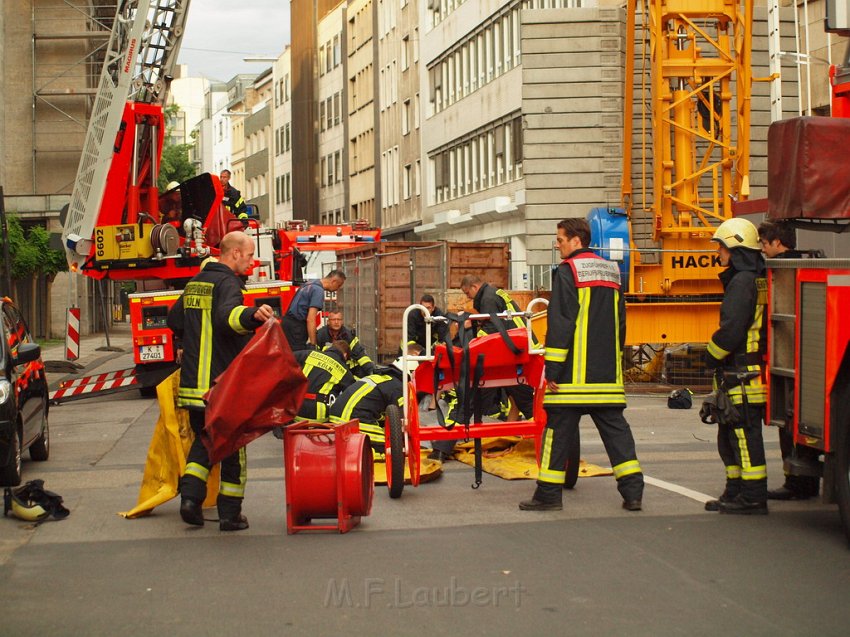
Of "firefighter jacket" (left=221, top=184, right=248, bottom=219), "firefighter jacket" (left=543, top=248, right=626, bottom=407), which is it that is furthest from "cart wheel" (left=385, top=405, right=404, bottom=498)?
"firefighter jacket" (left=221, top=184, right=248, bottom=219)

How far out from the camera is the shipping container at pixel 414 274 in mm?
24609

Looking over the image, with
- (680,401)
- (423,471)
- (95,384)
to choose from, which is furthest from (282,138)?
(680,401)

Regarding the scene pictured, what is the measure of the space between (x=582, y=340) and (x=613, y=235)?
40.2 feet

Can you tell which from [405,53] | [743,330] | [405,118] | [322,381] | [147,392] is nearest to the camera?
[743,330]

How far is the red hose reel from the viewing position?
860cm

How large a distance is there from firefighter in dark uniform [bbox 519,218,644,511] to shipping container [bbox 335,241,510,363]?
47.6ft

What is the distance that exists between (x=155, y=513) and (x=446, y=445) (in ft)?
10.6

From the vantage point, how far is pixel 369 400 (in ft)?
37.2

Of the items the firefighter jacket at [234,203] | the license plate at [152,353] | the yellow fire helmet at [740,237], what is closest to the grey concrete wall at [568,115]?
the firefighter jacket at [234,203]

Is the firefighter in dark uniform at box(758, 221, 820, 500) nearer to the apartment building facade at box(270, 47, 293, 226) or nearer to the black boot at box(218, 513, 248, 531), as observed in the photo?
the black boot at box(218, 513, 248, 531)

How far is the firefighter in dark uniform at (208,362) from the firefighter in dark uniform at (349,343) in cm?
433

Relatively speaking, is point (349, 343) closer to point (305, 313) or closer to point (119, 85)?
point (305, 313)

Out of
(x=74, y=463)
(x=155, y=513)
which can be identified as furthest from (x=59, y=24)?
(x=155, y=513)

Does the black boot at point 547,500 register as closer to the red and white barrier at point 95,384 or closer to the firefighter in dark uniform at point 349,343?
the firefighter in dark uniform at point 349,343
